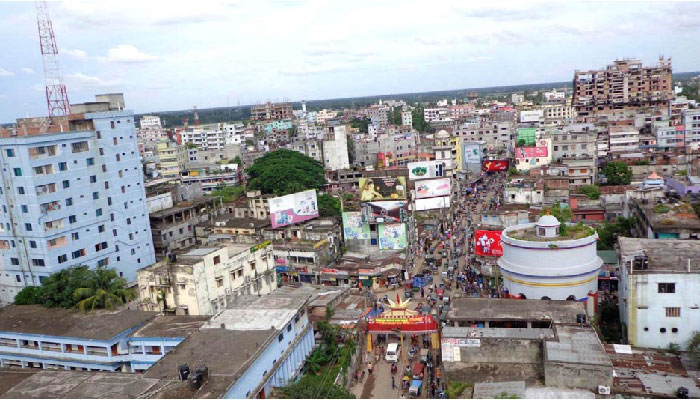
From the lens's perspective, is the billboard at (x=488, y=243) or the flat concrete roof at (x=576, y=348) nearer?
the flat concrete roof at (x=576, y=348)

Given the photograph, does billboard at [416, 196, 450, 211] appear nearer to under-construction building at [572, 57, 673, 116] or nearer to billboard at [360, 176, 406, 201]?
billboard at [360, 176, 406, 201]

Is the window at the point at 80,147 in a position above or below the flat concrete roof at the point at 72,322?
above

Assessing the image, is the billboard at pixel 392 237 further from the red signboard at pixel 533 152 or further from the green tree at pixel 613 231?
the red signboard at pixel 533 152

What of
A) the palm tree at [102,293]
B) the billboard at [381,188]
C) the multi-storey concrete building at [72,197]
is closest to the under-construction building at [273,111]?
the billboard at [381,188]

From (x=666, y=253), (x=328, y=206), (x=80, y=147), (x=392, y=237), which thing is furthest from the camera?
(x=328, y=206)

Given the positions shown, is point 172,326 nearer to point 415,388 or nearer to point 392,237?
point 415,388

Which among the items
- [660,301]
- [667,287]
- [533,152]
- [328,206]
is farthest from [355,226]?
[533,152]

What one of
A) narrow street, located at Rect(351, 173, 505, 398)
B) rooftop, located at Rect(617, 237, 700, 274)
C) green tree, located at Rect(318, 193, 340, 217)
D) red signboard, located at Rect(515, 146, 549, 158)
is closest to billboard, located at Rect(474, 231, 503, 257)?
narrow street, located at Rect(351, 173, 505, 398)

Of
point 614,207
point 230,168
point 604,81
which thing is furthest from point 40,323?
point 604,81
